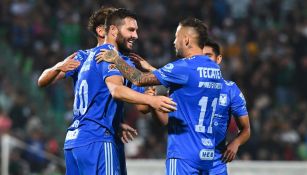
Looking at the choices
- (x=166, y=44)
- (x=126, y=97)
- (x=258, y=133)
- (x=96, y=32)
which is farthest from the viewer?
(x=166, y=44)

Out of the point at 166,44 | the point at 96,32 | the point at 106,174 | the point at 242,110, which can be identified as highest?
the point at 166,44

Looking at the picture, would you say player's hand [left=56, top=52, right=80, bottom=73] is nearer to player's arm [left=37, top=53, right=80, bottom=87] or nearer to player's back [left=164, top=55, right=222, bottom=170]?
player's arm [left=37, top=53, right=80, bottom=87]

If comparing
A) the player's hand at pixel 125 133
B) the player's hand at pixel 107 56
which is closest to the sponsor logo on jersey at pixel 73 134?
the player's hand at pixel 125 133

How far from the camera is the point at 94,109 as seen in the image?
321 inches

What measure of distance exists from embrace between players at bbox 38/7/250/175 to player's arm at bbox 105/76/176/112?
10 centimetres

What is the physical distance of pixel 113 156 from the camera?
26.7ft

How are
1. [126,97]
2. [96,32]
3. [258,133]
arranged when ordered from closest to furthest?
[126,97], [96,32], [258,133]

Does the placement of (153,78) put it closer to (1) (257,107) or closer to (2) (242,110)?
(2) (242,110)

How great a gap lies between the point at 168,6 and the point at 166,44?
5.01ft

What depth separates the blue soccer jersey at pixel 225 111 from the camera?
8.91 m

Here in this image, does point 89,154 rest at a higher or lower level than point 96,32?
lower

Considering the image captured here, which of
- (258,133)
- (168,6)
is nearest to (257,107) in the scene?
(258,133)

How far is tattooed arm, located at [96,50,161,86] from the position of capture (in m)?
8.02

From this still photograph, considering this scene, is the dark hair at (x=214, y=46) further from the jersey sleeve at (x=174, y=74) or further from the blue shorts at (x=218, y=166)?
the jersey sleeve at (x=174, y=74)
